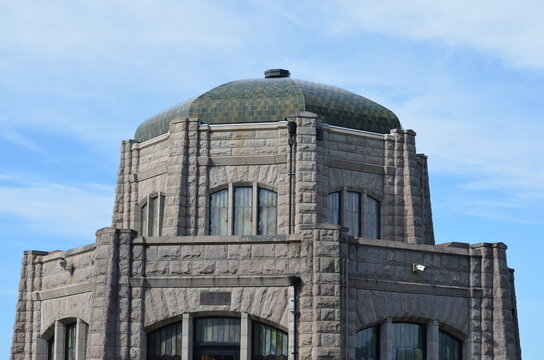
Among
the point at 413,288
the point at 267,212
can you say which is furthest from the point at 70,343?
the point at 413,288

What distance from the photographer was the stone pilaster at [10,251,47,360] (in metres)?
32.5

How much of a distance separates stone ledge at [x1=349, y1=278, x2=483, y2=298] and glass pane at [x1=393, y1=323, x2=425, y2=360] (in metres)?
1.11

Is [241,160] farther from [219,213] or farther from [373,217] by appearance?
[373,217]

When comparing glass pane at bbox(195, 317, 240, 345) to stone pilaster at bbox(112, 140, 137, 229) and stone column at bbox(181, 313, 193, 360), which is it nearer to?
stone column at bbox(181, 313, 193, 360)

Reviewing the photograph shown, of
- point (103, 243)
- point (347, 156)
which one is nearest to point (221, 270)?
point (103, 243)

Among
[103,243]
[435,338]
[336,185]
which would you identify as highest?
[336,185]

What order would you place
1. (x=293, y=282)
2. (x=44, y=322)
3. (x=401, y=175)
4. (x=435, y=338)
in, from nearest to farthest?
1. (x=293, y=282)
2. (x=435, y=338)
3. (x=44, y=322)
4. (x=401, y=175)

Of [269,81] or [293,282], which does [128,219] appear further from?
[293,282]

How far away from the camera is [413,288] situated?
93.4ft

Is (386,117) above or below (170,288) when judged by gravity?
above

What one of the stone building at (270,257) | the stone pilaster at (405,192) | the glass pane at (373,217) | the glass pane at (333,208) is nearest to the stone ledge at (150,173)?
the stone building at (270,257)

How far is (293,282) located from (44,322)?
31.9ft

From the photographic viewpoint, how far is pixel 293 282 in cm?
2652

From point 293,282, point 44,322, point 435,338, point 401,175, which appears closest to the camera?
point 293,282
